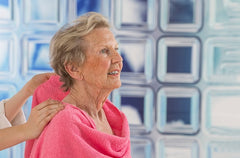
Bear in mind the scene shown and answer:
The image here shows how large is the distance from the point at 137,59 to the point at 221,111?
0.63 m

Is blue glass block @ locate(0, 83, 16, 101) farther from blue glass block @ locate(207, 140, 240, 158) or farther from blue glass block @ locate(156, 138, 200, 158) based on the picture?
blue glass block @ locate(207, 140, 240, 158)

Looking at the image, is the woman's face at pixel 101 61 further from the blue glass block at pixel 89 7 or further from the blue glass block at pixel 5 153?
the blue glass block at pixel 5 153

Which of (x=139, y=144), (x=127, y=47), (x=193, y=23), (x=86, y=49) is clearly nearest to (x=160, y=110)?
(x=139, y=144)

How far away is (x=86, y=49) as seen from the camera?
3.77ft

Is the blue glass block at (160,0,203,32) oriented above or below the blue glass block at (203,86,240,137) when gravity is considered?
above

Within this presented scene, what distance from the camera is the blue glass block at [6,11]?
206 centimetres

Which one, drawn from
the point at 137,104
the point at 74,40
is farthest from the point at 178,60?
the point at 74,40

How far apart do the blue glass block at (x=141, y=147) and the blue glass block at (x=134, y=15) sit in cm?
74

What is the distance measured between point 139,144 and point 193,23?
855 millimetres

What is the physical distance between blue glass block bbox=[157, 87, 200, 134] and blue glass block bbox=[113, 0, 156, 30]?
44 cm

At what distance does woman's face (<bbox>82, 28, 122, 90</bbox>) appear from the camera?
1151mm

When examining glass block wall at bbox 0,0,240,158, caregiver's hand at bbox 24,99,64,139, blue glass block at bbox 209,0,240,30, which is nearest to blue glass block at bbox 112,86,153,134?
glass block wall at bbox 0,0,240,158

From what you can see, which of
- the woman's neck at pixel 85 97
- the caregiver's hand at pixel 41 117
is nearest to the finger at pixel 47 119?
the caregiver's hand at pixel 41 117

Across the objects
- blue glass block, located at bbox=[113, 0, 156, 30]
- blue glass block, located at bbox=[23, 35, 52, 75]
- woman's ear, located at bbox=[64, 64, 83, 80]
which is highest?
blue glass block, located at bbox=[113, 0, 156, 30]
